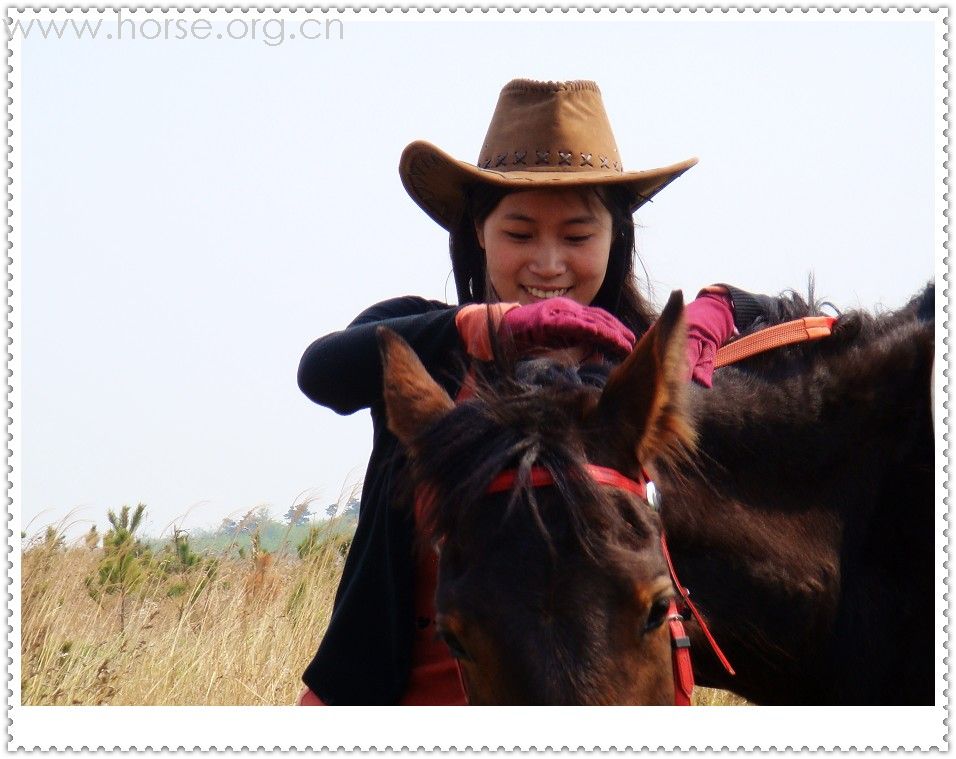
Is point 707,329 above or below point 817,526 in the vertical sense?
above

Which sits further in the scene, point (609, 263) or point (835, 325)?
point (609, 263)

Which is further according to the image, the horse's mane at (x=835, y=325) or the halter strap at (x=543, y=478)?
→ the horse's mane at (x=835, y=325)

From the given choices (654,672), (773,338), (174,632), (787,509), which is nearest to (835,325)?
(773,338)

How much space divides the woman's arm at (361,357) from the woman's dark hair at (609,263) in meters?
0.75

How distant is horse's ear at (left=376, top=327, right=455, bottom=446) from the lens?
2.91 metres

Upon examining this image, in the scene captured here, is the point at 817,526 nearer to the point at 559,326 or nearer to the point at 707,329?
the point at 707,329

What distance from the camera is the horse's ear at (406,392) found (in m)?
2.91

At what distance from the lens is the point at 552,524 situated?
255 centimetres

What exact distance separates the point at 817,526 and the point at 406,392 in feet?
3.98

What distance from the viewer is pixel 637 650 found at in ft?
8.20

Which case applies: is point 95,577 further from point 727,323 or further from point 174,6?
point 727,323

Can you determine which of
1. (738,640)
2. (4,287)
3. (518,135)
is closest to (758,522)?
(738,640)

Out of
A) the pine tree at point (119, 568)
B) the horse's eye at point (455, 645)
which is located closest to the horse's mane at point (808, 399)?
the horse's eye at point (455, 645)

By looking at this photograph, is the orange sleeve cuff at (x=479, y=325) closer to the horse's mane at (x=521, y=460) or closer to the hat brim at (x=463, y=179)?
the horse's mane at (x=521, y=460)
